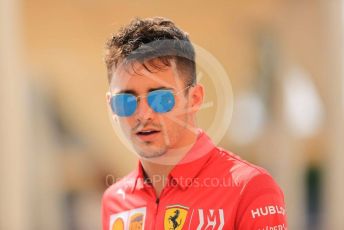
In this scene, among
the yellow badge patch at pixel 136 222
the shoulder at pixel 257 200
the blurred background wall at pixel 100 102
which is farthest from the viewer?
the blurred background wall at pixel 100 102

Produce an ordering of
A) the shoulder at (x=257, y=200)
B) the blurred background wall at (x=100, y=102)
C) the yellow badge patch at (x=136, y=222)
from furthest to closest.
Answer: the blurred background wall at (x=100, y=102) < the yellow badge patch at (x=136, y=222) < the shoulder at (x=257, y=200)

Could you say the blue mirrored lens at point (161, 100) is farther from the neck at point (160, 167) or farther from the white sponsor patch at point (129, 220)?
the white sponsor patch at point (129, 220)

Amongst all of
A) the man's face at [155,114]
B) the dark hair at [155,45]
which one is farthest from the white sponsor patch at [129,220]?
the dark hair at [155,45]

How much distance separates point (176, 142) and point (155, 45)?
0.15 meters

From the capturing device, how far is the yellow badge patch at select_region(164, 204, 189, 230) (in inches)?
39.8

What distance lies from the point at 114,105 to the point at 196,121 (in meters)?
0.13

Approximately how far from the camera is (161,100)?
37.5 inches

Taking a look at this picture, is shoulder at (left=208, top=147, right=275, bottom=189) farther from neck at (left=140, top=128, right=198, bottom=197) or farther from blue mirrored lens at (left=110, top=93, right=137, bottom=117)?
blue mirrored lens at (left=110, top=93, right=137, bottom=117)

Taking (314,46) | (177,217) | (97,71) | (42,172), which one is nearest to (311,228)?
(314,46)

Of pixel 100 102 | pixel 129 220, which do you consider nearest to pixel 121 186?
pixel 129 220

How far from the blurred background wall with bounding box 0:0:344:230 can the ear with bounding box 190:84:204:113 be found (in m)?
0.28

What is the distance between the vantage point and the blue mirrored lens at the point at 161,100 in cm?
95

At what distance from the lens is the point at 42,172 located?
7.77ft

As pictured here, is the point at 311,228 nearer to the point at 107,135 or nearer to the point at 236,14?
the point at 236,14
